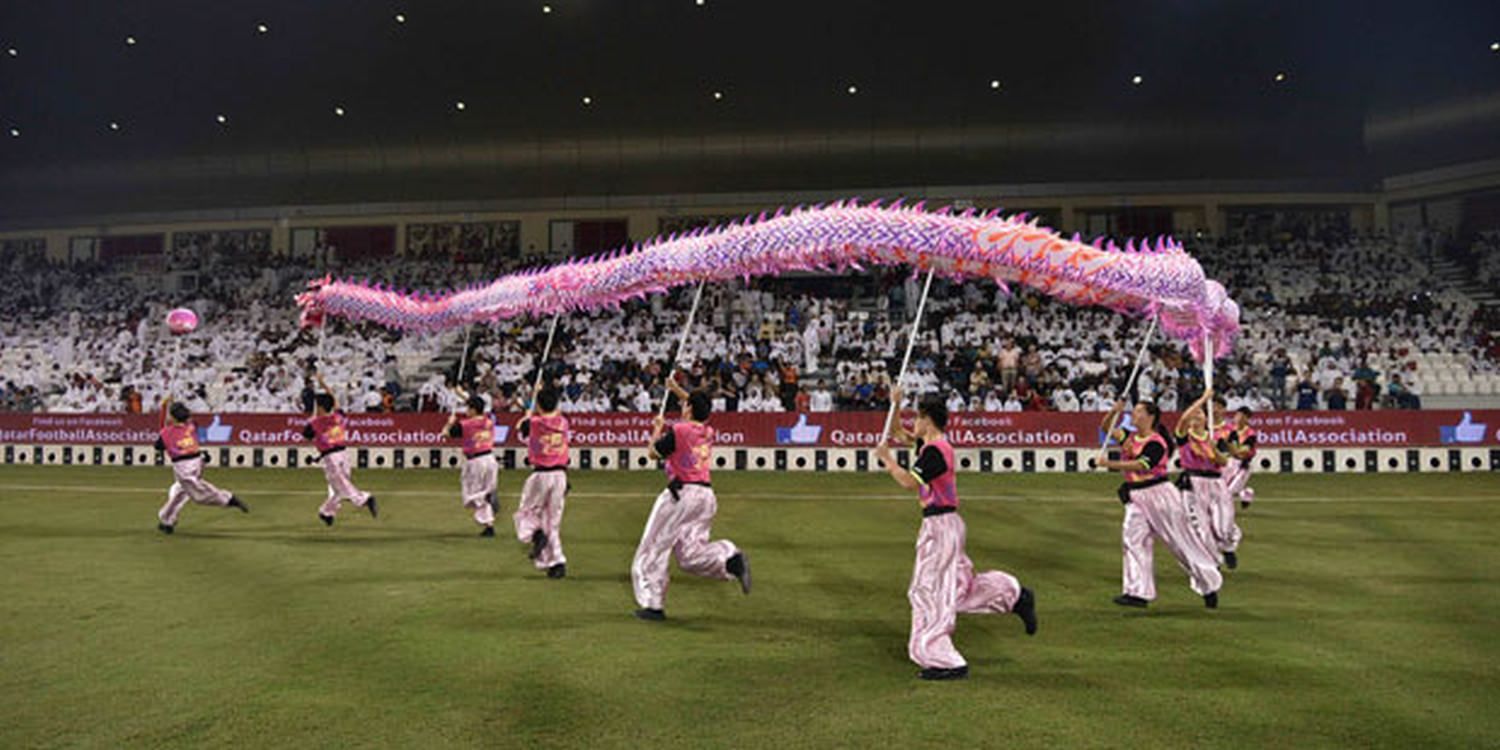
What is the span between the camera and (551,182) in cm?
3269

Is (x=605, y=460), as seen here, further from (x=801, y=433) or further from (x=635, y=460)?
(x=801, y=433)

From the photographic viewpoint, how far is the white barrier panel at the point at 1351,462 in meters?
19.3

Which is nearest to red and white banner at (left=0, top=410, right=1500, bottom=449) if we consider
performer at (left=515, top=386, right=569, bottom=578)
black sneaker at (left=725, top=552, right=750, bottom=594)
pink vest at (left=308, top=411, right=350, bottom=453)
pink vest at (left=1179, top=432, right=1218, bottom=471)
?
pink vest at (left=308, top=411, right=350, bottom=453)

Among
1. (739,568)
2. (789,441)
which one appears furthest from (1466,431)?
(739,568)

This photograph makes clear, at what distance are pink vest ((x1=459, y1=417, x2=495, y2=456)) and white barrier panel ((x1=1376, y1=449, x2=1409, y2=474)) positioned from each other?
17809 millimetres

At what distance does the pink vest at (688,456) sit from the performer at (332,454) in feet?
22.4

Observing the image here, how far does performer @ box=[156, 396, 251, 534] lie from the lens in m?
12.5

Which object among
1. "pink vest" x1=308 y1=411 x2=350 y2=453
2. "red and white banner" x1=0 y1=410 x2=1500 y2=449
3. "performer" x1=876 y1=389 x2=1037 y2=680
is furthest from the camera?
"red and white banner" x1=0 y1=410 x2=1500 y2=449

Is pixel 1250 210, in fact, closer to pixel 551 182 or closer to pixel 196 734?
pixel 551 182

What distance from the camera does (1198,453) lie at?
10180 millimetres

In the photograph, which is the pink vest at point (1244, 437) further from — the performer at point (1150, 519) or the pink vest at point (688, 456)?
the pink vest at point (688, 456)

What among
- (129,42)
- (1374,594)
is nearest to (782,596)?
(1374,594)

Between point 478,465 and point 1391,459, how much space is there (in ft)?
59.7

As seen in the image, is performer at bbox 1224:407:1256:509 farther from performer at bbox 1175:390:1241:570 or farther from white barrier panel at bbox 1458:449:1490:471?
white barrier panel at bbox 1458:449:1490:471
